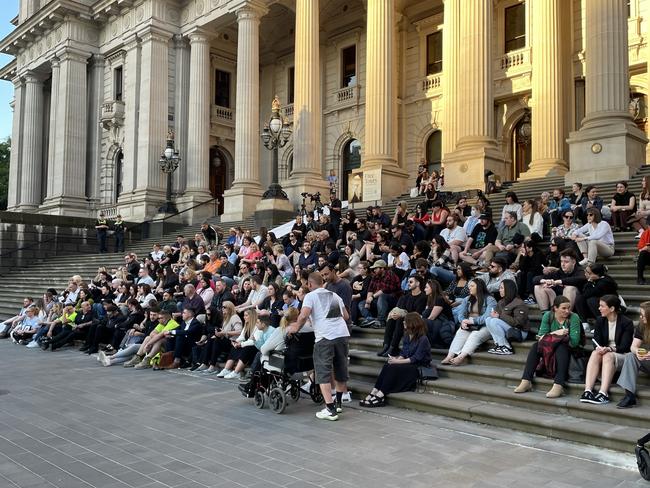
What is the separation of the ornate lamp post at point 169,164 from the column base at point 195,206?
519 mm

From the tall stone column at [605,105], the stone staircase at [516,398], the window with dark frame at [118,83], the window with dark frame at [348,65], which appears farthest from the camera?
the window with dark frame at [118,83]

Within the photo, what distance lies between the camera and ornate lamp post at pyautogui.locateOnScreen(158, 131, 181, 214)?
93.7ft

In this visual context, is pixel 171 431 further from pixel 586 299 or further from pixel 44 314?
pixel 44 314

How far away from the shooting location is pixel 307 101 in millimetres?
25516

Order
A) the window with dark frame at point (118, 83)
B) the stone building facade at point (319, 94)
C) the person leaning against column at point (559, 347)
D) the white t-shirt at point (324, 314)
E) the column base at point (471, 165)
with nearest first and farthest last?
the person leaning against column at point (559, 347), the white t-shirt at point (324, 314), the column base at point (471, 165), the stone building facade at point (319, 94), the window with dark frame at point (118, 83)

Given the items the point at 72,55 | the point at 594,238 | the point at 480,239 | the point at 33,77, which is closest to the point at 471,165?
the point at 480,239

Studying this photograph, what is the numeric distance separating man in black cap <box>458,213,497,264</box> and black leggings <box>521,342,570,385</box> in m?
4.60

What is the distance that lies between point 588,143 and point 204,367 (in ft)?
39.0

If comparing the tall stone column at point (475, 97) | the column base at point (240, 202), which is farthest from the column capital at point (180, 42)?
the tall stone column at point (475, 97)

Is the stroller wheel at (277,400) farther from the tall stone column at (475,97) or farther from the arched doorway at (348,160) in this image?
the arched doorway at (348,160)

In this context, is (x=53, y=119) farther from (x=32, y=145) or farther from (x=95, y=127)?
(x=32, y=145)

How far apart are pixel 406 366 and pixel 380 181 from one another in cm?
1493

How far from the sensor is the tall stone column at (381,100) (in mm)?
23250

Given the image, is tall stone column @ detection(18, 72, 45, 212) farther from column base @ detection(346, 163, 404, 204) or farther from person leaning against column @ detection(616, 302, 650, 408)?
person leaning against column @ detection(616, 302, 650, 408)
